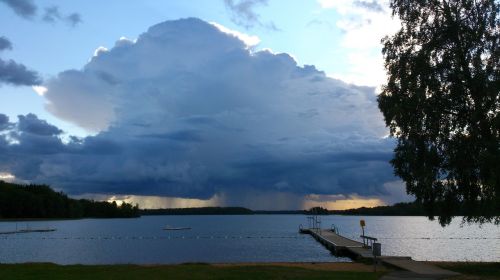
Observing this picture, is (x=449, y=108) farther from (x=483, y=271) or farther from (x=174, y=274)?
(x=174, y=274)

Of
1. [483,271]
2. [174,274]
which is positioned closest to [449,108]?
[483,271]

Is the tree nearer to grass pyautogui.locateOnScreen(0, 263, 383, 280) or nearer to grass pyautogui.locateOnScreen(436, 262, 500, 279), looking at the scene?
grass pyautogui.locateOnScreen(436, 262, 500, 279)

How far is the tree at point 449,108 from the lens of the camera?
27.0 meters

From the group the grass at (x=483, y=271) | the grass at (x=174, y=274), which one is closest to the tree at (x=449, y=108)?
the grass at (x=483, y=271)

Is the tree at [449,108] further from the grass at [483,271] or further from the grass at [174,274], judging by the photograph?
the grass at [174,274]

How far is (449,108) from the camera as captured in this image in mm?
27938

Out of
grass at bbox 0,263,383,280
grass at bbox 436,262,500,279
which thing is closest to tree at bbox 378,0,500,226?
grass at bbox 436,262,500,279

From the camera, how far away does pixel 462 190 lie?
28.2 metres

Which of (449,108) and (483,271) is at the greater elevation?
(449,108)

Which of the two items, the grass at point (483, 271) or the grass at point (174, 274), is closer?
the grass at point (174, 274)

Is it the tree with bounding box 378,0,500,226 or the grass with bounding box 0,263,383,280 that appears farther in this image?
the tree with bounding box 378,0,500,226

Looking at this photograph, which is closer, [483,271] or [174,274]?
[174,274]

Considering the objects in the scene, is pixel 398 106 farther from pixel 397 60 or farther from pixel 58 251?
pixel 58 251

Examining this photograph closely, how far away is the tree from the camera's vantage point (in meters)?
27.0
